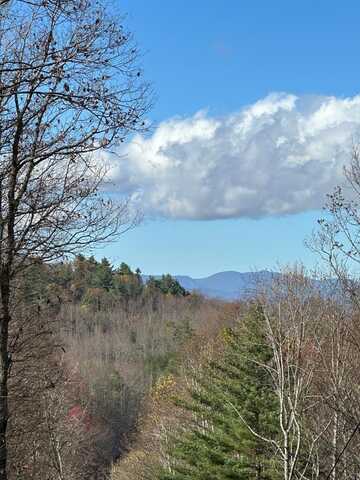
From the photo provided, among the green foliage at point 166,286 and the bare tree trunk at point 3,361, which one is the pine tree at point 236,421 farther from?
the green foliage at point 166,286

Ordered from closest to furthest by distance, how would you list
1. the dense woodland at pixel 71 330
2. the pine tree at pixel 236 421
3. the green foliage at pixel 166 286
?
the dense woodland at pixel 71 330 → the pine tree at pixel 236 421 → the green foliage at pixel 166 286

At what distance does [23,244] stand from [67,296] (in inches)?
54.8

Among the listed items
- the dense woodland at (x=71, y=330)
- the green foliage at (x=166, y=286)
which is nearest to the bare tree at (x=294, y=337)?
the dense woodland at (x=71, y=330)

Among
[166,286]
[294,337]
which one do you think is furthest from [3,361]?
[166,286]

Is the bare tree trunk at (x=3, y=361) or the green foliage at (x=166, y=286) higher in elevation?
the green foliage at (x=166, y=286)

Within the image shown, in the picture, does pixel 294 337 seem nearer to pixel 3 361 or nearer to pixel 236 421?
pixel 3 361

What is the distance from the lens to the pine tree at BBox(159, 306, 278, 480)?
16.7 m

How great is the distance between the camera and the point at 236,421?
17453 mm

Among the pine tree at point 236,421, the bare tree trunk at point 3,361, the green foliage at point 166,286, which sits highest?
the green foliage at point 166,286

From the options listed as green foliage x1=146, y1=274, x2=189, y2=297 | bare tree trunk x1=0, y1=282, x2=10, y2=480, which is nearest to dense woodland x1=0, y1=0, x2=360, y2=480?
bare tree trunk x1=0, y1=282, x2=10, y2=480

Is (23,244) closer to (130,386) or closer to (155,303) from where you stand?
(130,386)

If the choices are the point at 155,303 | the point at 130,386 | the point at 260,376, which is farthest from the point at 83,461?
the point at 155,303

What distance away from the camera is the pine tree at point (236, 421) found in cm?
1666

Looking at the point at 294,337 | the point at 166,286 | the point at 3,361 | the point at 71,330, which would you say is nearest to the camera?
the point at 3,361
